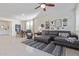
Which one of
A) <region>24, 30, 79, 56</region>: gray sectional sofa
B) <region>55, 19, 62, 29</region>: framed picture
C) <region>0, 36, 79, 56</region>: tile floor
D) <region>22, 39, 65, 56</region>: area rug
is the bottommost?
<region>0, 36, 79, 56</region>: tile floor

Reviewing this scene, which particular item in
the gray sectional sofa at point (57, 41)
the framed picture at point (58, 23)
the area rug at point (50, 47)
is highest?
the framed picture at point (58, 23)

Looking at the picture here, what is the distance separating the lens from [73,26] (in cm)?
294

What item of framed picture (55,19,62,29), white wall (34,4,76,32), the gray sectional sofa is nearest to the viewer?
white wall (34,4,76,32)

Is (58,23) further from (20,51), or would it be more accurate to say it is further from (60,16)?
(20,51)

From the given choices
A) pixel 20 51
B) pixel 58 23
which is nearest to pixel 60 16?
pixel 58 23

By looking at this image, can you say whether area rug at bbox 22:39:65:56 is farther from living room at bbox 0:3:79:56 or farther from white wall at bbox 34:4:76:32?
white wall at bbox 34:4:76:32

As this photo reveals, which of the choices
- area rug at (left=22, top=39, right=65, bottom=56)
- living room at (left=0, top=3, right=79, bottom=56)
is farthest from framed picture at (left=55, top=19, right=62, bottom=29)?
area rug at (left=22, top=39, right=65, bottom=56)

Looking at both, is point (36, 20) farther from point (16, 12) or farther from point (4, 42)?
point (4, 42)

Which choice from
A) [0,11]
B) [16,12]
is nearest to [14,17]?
[16,12]

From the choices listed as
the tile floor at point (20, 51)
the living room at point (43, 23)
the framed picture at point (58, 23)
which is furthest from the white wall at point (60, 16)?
the tile floor at point (20, 51)

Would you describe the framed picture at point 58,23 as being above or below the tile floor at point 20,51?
above

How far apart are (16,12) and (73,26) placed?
2.08m

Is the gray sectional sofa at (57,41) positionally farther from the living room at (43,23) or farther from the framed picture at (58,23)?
the framed picture at (58,23)

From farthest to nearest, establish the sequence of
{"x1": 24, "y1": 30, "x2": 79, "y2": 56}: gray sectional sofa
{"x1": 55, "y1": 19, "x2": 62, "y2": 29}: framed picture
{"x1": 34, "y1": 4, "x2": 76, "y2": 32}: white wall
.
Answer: {"x1": 24, "y1": 30, "x2": 79, "y2": 56}: gray sectional sofa → {"x1": 55, "y1": 19, "x2": 62, "y2": 29}: framed picture → {"x1": 34, "y1": 4, "x2": 76, "y2": 32}: white wall
